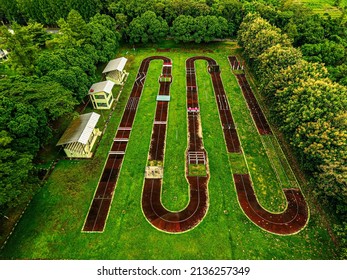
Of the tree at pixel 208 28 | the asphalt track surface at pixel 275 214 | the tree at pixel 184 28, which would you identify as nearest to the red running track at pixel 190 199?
the asphalt track surface at pixel 275 214

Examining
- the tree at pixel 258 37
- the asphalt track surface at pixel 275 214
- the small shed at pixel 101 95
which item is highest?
the tree at pixel 258 37

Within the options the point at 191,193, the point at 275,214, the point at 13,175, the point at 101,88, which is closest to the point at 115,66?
the point at 101,88

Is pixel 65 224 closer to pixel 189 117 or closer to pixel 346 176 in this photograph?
pixel 189 117

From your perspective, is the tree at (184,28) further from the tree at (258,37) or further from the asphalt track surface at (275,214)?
the asphalt track surface at (275,214)

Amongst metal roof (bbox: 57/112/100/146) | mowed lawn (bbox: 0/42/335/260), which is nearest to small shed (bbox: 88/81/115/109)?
mowed lawn (bbox: 0/42/335/260)

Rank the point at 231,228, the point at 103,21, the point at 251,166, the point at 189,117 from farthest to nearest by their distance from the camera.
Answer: the point at 103,21
the point at 189,117
the point at 251,166
the point at 231,228

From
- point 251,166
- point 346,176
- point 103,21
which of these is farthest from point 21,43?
point 346,176

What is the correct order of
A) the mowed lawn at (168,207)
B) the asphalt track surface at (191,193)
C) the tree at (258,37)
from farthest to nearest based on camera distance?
1. the tree at (258,37)
2. the asphalt track surface at (191,193)
3. the mowed lawn at (168,207)
